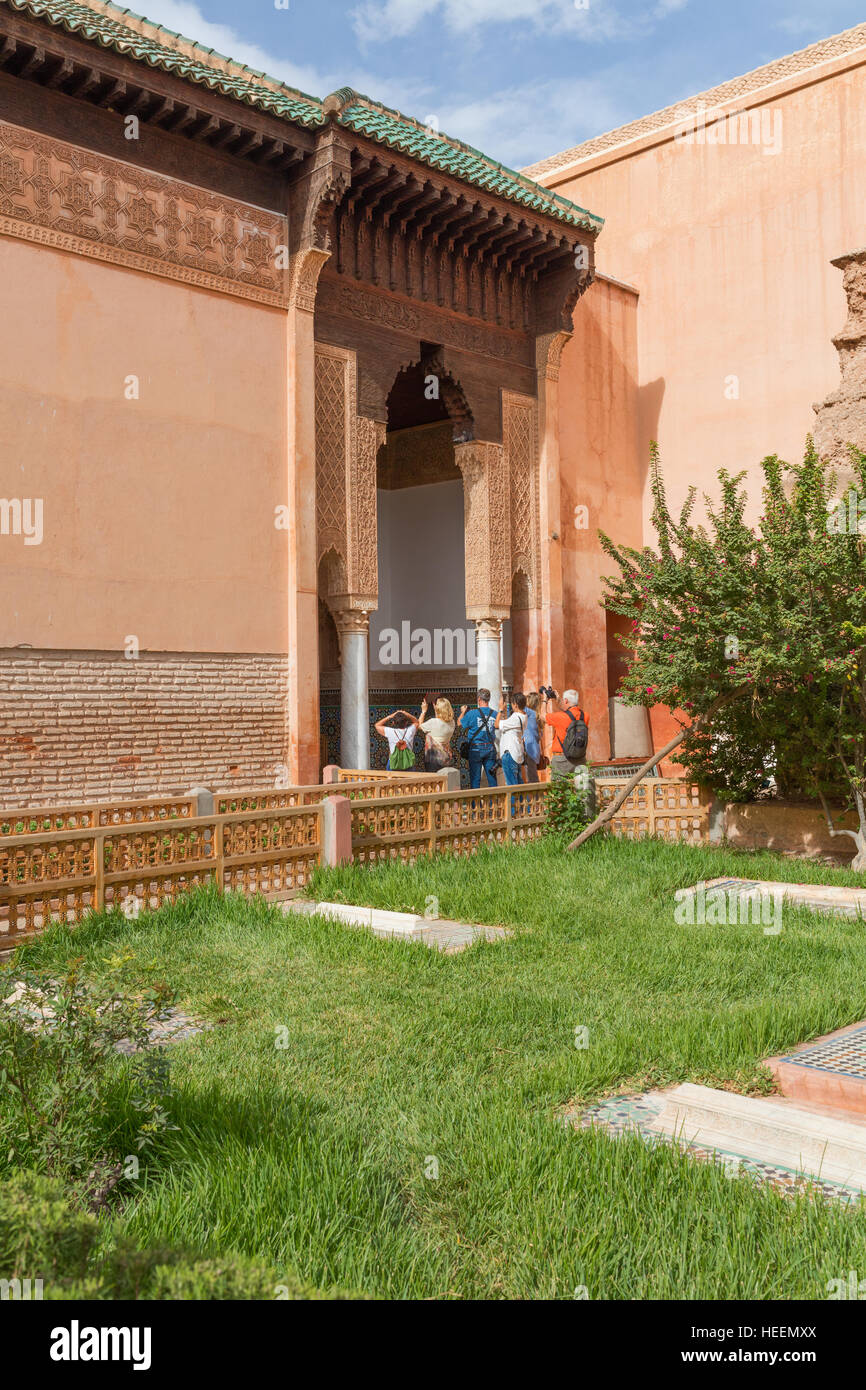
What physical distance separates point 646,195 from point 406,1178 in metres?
16.9

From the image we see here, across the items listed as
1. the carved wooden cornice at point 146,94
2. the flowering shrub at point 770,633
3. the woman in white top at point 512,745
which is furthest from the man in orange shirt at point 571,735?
the carved wooden cornice at point 146,94

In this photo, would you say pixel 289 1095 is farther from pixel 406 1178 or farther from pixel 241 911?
pixel 241 911

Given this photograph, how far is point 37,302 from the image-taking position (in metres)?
9.45

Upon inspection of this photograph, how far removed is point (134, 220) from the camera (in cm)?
1021

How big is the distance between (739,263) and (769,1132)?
15112 millimetres

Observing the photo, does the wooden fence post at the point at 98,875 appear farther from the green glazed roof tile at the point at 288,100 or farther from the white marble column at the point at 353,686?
the green glazed roof tile at the point at 288,100

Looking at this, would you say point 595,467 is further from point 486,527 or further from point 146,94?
point 146,94

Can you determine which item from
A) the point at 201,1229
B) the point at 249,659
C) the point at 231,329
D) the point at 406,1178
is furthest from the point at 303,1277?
the point at 231,329

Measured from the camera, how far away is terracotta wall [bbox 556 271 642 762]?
1548 centimetres

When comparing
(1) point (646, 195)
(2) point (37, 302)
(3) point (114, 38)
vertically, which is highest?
(1) point (646, 195)

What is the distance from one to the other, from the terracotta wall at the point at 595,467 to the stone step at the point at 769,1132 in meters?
11.9

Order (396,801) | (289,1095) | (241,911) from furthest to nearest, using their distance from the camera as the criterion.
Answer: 1. (396,801)
2. (241,911)
3. (289,1095)

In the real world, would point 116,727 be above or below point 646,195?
below

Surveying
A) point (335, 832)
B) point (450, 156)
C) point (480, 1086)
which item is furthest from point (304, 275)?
point (480, 1086)
